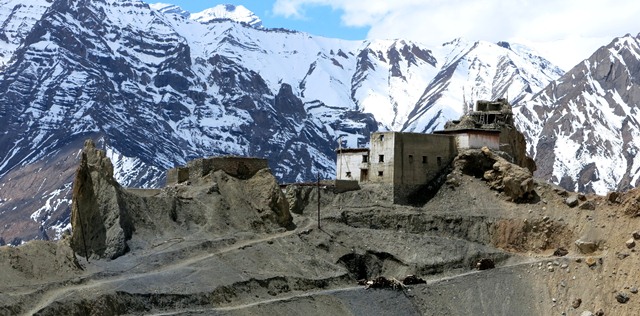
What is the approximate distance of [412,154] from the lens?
9875cm

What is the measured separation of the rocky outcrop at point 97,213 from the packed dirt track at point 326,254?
97 mm

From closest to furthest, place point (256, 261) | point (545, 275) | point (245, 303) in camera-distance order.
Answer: point (245, 303), point (256, 261), point (545, 275)

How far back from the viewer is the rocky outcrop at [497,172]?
96062mm

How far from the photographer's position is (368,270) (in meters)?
87.0

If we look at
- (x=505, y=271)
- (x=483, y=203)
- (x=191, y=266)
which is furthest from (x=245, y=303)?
(x=483, y=203)

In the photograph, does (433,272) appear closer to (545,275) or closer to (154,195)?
(545,275)

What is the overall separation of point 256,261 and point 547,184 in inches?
1106

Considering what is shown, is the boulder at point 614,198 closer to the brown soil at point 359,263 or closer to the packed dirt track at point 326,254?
the packed dirt track at point 326,254

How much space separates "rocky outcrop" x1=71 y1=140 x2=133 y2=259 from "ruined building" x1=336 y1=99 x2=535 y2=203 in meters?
23.7

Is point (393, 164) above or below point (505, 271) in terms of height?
above

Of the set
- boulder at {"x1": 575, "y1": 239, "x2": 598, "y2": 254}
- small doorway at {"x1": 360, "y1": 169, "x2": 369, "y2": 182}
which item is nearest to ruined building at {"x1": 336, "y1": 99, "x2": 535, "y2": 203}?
small doorway at {"x1": 360, "y1": 169, "x2": 369, "y2": 182}

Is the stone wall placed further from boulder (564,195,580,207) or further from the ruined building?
boulder (564,195,580,207)

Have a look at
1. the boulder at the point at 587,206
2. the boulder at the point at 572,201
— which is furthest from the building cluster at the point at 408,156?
the boulder at the point at 587,206

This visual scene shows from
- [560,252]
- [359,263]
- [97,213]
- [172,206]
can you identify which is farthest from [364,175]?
[97,213]
